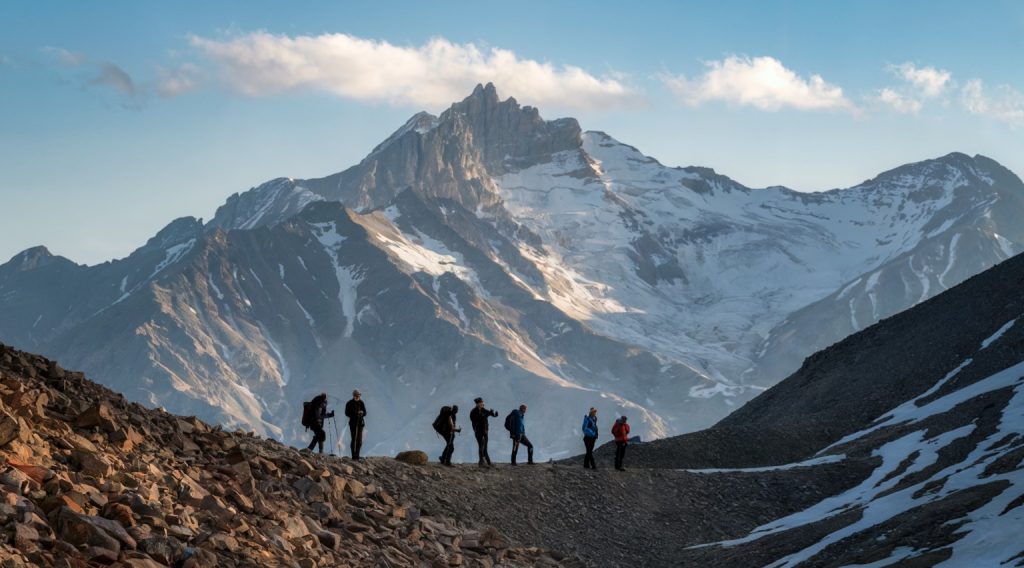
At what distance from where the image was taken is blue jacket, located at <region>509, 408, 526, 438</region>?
147 feet

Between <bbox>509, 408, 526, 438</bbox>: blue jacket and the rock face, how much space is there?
8.07m

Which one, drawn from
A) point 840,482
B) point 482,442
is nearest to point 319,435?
point 482,442

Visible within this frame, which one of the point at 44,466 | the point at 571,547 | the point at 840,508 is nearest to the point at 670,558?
the point at 571,547

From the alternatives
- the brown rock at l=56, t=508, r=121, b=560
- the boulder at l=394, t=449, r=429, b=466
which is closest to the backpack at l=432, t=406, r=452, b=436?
the boulder at l=394, t=449, r=429, b=466

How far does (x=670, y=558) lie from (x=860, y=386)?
3915 cm

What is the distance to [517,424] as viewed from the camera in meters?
44.8

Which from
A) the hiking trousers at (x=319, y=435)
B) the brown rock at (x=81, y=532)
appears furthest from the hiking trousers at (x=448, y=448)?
the brown rock at (x=81, y=532)

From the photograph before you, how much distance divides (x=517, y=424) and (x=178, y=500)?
778 inches

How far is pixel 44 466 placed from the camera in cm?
2452

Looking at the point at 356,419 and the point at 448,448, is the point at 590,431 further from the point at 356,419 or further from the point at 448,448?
the point at 356,419

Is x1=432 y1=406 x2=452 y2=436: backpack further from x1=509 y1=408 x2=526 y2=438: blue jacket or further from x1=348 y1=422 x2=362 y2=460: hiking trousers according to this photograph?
x1=509 y1=408 x2=526 y2=438: blue jacket

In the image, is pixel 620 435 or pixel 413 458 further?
pixel 620 435

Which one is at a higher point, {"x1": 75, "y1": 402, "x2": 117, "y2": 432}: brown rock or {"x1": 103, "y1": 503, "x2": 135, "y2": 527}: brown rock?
{"x1": 75, "y1": 402, "x2": 117, "y2": 432}: brown rock

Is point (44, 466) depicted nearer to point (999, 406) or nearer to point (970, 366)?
point (999, 406)
